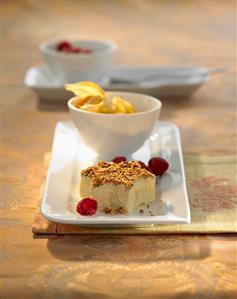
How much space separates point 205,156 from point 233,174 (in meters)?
0.11

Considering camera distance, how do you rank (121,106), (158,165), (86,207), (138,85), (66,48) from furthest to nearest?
(66,48) → (138,85) → (121,106) → (158,165) → (86,207)

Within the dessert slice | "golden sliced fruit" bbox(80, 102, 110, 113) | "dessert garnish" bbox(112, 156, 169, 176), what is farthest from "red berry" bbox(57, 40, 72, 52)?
the dessert slice

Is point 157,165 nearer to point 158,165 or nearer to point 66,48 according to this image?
point 158,165

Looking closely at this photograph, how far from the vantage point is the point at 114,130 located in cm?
136

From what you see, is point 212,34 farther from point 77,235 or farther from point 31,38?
point 77,235

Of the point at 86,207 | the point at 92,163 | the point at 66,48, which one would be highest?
the point at 86,207

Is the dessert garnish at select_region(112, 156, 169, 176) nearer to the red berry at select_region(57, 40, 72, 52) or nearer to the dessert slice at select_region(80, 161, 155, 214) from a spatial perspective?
the dessert slice at select_region(80, 161, 155, 214)

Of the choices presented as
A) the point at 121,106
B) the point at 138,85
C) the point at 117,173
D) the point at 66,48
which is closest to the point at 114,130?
the point at 121,106

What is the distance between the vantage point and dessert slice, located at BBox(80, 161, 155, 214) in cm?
109

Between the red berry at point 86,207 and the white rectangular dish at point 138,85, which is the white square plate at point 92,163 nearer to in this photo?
the red berry at point 86,207

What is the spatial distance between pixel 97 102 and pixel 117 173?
12.9 inches

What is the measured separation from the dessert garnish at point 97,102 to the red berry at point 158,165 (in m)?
0.15

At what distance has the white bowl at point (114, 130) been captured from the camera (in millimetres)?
1349

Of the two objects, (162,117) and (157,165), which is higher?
(157,165)
